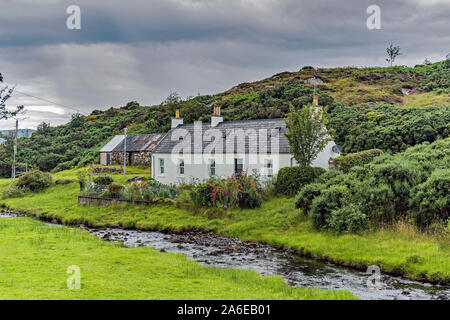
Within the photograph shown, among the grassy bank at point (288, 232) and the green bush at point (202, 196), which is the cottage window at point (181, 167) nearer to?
the grassy bank at point (288, 232)

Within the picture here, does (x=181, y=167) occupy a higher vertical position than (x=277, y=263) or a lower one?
higher

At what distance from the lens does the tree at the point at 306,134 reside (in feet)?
91.5

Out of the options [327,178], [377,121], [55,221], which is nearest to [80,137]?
[55,221]

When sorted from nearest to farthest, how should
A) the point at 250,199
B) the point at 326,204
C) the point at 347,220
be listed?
the point at 347,220 < the point at 326,204 < the point at 250,199

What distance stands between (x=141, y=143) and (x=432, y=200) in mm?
41199

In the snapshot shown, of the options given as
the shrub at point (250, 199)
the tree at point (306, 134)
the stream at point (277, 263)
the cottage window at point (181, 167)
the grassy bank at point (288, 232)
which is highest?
the tree at point (306, 134)

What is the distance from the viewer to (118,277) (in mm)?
12039

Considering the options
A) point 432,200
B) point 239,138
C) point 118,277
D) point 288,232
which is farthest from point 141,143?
point 118,277

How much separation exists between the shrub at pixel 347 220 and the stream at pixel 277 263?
280cm

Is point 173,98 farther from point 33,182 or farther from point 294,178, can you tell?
point 294,178

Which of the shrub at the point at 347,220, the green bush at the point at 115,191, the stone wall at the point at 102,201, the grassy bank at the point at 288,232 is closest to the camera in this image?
the grassy bank at the point at 288,232

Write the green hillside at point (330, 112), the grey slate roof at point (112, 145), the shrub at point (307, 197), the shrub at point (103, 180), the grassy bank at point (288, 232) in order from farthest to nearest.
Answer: the grey slate roof at point (112, 145) → the green hillside at point (330, 112) → the shrub at point (103, 180) → the shrub at point (307, 197) → the grassy bank at point (288, 232)

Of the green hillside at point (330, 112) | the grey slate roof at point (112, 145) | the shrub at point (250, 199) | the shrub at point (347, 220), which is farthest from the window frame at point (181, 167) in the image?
the grey slate roof at point (112, 145)

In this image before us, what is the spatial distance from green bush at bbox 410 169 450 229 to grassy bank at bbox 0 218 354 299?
8.61m
